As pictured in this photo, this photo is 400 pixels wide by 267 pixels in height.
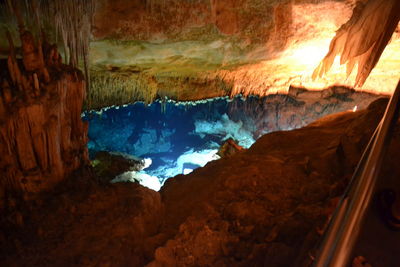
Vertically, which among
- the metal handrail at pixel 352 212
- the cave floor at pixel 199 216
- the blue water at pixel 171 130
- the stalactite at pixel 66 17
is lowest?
the blue water at pixel 171 130

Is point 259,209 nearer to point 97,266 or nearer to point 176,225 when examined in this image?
point 176,225

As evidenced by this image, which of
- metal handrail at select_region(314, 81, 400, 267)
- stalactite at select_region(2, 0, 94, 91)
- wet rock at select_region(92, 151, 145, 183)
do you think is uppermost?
stalactite at select_region(2, 0, 94, 91)

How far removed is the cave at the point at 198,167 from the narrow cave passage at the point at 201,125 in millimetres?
5121

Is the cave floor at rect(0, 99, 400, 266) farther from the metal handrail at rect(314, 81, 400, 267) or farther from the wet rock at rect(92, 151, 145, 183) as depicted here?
the wet rock at rect(92, 151, 145, 183)

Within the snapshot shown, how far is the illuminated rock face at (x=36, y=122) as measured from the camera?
3109 millimetres

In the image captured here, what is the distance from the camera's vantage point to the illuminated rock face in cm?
311

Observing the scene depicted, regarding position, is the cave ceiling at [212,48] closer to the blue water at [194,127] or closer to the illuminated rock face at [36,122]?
the blue water at [194,127]

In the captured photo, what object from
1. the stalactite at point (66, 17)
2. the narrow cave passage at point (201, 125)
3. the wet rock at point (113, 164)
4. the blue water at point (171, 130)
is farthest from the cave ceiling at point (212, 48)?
the wet rock at point (113, 164)

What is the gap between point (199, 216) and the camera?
2965 mm

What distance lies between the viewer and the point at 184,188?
12.7 feet

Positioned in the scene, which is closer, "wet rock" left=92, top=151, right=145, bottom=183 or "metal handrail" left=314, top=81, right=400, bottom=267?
"metal handrail" left=314, top=81, right=400, bottom=267

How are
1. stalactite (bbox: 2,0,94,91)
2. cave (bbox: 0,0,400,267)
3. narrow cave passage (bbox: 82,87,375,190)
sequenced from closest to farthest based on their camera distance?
cave (bbox: 0,0,400,267) < stalactite (bbox: 2,0,94,91) < narrow cave passage (bbox: 82,87,375,190)

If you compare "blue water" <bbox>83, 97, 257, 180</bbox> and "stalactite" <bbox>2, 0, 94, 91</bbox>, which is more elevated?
"stalactite" <bbox>2, 0, 94, 91</bbox>

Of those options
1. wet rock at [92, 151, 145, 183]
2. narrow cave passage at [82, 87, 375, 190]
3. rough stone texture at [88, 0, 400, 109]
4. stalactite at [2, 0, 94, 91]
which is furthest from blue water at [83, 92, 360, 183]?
stalactite at [2, 0, 94, 91]
